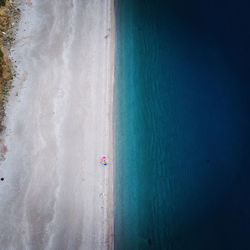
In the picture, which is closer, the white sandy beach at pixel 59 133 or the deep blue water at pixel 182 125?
the white sandy beach at pixel 59 133

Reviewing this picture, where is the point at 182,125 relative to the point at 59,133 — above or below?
above

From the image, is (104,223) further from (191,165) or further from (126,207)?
(191,165)

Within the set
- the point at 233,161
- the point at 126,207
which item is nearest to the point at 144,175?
the point at 126,207

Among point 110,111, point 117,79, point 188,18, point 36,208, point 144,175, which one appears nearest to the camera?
point 36,208

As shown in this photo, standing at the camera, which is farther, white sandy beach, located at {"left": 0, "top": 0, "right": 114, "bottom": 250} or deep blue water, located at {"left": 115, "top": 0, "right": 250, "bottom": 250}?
deep blue water, located at {"left": 115, "top": 0, "right": 250, "bottom": 250}

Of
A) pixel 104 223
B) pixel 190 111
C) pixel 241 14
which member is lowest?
pixel 104 223
